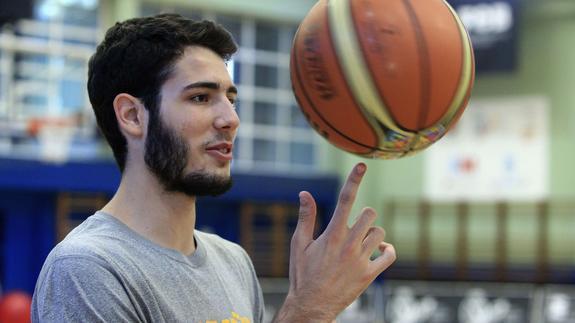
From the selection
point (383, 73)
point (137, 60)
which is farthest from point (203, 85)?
point (383, 73)

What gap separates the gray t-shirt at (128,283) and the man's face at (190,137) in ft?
0.53

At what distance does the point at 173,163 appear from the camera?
186 centimetres

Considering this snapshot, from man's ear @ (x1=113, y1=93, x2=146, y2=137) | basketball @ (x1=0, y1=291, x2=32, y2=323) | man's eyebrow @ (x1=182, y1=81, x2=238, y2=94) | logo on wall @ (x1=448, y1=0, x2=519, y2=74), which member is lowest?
basketball @ (x1=0, y1=291, x2=32, y2=323)

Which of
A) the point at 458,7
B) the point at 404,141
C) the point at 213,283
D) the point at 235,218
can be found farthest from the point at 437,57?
the point at 235,218

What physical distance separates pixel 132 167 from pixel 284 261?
9139mm

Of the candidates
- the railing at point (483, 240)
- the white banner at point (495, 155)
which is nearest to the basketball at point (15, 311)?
the railing at point (483, 240)

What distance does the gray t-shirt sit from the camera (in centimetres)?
162

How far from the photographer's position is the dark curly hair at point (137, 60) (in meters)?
1.89

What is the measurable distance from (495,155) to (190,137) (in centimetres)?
880

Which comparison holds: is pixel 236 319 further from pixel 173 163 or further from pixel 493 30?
pixel 493 30

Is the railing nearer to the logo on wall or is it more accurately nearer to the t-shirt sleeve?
the logo on wall

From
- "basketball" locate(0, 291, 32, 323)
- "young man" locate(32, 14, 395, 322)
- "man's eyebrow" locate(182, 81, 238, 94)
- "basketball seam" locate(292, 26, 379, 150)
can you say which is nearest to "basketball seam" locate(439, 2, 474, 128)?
"basketball seam" locate(292, 26, 379, 150)

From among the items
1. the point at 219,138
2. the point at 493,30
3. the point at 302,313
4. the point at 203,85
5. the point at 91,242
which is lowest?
the point at 302,313

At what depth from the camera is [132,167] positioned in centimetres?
192
